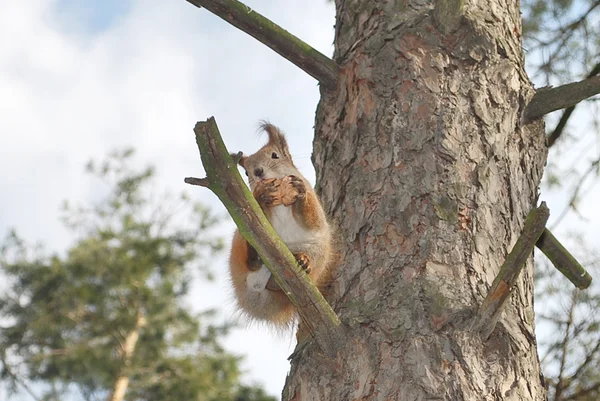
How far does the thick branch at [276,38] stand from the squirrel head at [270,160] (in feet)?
1.01

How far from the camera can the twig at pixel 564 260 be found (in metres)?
2.13

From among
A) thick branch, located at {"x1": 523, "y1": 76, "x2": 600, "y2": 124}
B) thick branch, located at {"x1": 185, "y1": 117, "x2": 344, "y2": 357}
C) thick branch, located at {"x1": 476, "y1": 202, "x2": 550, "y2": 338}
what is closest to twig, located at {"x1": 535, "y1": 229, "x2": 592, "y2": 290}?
thick branch, located at {"x1": 523, "y1": 76, "x2": 600, "y2": 124}

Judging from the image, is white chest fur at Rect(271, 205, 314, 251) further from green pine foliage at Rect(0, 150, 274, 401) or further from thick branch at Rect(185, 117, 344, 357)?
green pine foliage at Rect(0, 150, 274, 401)

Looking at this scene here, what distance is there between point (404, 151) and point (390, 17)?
1.57ft

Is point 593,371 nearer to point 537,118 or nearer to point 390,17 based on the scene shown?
point 537,118

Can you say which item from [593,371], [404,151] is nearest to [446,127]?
[404,151]

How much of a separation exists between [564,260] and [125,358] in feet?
28.2

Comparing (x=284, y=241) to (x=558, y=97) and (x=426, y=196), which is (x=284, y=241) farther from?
(x=558, y=97)

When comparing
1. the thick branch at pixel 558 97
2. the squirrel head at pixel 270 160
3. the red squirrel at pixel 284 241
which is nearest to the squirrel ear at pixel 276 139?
the squirrel head at pixel 270 160

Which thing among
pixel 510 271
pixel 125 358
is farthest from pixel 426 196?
pixel 125 358

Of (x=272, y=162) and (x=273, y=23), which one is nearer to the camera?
(x=273, y=23)

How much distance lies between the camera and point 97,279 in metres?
10.6

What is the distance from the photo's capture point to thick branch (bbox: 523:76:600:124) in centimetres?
213

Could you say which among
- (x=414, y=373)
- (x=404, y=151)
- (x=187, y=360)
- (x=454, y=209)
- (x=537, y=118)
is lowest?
(x=414, y=373)
